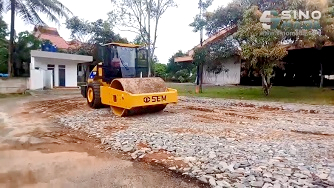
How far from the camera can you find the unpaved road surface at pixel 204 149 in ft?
11.4

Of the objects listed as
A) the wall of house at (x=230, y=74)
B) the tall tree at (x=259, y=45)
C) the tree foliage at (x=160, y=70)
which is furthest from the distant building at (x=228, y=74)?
the tree foliage at (x=160, y=70)

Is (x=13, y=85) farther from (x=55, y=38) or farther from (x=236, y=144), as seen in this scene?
(x=55, y=38)

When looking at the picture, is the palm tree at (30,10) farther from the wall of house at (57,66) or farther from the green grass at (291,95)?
the green grass at (291,95)

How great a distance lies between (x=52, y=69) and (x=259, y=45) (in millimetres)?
16307

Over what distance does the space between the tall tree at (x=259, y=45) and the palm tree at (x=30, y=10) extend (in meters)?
12.3

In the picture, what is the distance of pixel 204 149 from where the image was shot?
4.54 meters

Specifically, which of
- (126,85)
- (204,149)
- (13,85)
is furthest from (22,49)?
(204,149)

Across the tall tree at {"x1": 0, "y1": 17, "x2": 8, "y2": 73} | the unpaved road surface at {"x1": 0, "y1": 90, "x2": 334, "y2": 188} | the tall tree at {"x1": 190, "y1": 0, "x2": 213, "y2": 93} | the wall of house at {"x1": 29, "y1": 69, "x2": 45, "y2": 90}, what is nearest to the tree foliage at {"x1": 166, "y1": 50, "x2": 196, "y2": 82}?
the tall tree at {"x1": 190, "y1": 0, "x2": 213, "y2": 93}

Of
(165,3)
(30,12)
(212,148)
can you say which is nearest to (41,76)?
(30,12)

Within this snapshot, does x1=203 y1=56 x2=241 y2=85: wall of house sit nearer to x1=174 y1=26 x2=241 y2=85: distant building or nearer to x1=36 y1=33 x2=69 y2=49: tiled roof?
x1=174 y1=26 x2=241 y2=85: distant building

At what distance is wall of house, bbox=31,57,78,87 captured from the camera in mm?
20992

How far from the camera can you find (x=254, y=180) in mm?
3322

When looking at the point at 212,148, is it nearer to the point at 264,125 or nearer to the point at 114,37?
the point at 264,125

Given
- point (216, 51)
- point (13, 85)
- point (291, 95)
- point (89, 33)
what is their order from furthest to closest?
point (89, 33) → point (216, 51) → point (13, 85) → point (291, 95)
